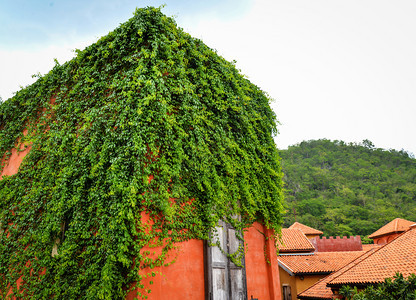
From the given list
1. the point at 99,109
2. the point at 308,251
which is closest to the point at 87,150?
the point at 99,109

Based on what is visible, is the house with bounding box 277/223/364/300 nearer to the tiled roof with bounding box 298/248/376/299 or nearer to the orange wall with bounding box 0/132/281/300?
the tiled roof with bounding box 298/248/376/299

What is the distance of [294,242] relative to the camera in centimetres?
2541

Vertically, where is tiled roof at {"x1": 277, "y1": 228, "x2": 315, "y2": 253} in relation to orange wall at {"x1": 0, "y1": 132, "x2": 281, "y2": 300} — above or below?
above

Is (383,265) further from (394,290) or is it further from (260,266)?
(260,266)

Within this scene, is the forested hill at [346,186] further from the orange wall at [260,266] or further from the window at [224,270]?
the window at [224,270]

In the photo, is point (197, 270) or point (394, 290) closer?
point (197, 270)

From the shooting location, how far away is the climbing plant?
574cm

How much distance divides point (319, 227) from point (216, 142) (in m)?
44.3

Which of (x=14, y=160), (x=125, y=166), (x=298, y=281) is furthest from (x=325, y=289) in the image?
(x=14, y=160)

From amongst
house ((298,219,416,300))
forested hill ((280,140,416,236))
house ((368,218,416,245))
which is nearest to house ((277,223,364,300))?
house ((298,219,416,300))

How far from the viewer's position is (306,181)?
57.8 meters

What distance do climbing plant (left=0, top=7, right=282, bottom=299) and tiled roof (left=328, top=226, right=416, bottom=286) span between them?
5.67 meters

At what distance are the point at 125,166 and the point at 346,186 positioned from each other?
57905mm

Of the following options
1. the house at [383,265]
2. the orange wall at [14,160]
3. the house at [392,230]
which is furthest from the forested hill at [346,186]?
the orange wall at [14,160]
